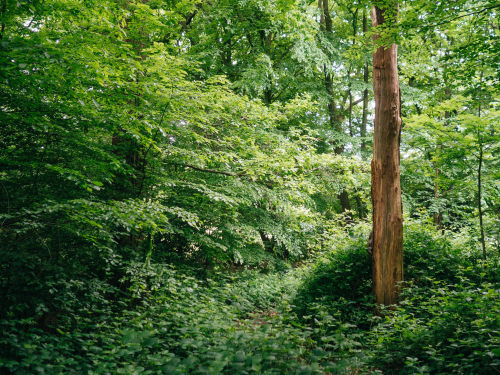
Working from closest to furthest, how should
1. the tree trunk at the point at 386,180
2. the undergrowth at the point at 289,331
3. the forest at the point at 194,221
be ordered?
the undergrowth at the point at 289,331 → the forest at the point at 194,221 → the tree trunk at the point at 386,180

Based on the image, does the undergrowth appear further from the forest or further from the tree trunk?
the tree trunk

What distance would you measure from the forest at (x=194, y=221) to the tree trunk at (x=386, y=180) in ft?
0.10

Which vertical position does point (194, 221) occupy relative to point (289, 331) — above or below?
above

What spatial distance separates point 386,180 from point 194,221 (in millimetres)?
3535

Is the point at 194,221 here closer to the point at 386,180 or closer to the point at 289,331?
the point at 289,331

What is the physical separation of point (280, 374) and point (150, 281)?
3.00m

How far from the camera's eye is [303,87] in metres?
12.9

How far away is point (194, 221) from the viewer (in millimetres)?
4965

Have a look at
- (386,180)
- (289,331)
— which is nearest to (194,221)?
(289,331)

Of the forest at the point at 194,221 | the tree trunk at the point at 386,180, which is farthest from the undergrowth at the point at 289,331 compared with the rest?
the tree trunk at the point at 386,180

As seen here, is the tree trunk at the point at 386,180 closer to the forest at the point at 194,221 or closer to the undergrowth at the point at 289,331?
the forest at the point at 194,221

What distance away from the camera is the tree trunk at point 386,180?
5.19 meters

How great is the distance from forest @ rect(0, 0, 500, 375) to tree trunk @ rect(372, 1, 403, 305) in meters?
0.03

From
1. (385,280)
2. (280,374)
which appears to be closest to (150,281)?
(280,374)
